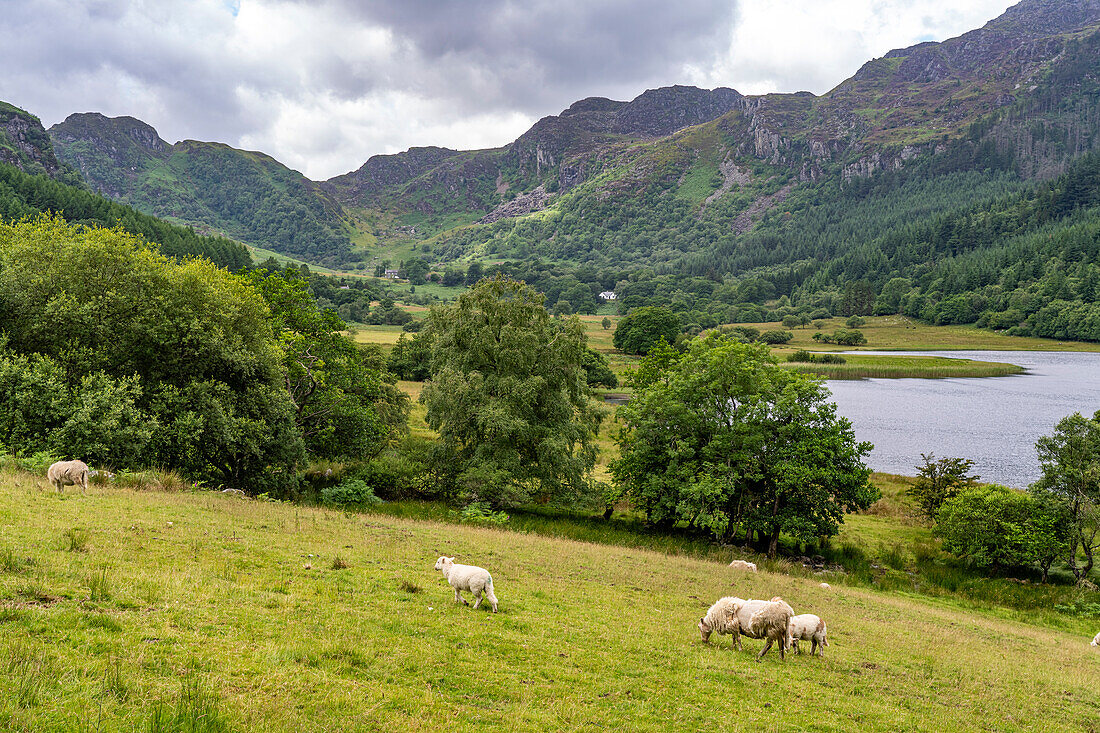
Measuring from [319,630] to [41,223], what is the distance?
108 ft

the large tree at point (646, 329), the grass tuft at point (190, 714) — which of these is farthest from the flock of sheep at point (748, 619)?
the large tree at point (646, 329)

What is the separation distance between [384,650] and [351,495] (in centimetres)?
2528

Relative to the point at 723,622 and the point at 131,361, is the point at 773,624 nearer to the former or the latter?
the point at 723,622

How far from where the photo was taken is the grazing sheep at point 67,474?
59.6 ft

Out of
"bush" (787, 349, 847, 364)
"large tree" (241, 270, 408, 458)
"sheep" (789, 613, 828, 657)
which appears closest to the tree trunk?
"sheep" (789, 613, 828, 657)

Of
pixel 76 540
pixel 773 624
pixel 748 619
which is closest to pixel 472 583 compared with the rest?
pixel 748 619

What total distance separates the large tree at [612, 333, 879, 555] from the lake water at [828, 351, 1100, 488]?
2811cm

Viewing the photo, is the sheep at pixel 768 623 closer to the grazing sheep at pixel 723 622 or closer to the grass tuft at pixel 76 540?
the grazing sheep at pixel 723 622

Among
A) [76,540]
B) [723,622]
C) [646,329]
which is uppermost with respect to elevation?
[646,329]

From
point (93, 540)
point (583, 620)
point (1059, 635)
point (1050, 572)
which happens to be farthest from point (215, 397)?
point (1050, 572)

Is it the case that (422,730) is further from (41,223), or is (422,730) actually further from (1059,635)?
(41,223)

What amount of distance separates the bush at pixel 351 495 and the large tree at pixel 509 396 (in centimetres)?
534

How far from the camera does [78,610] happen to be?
337 inches

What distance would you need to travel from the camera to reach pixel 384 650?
944 centimetres
